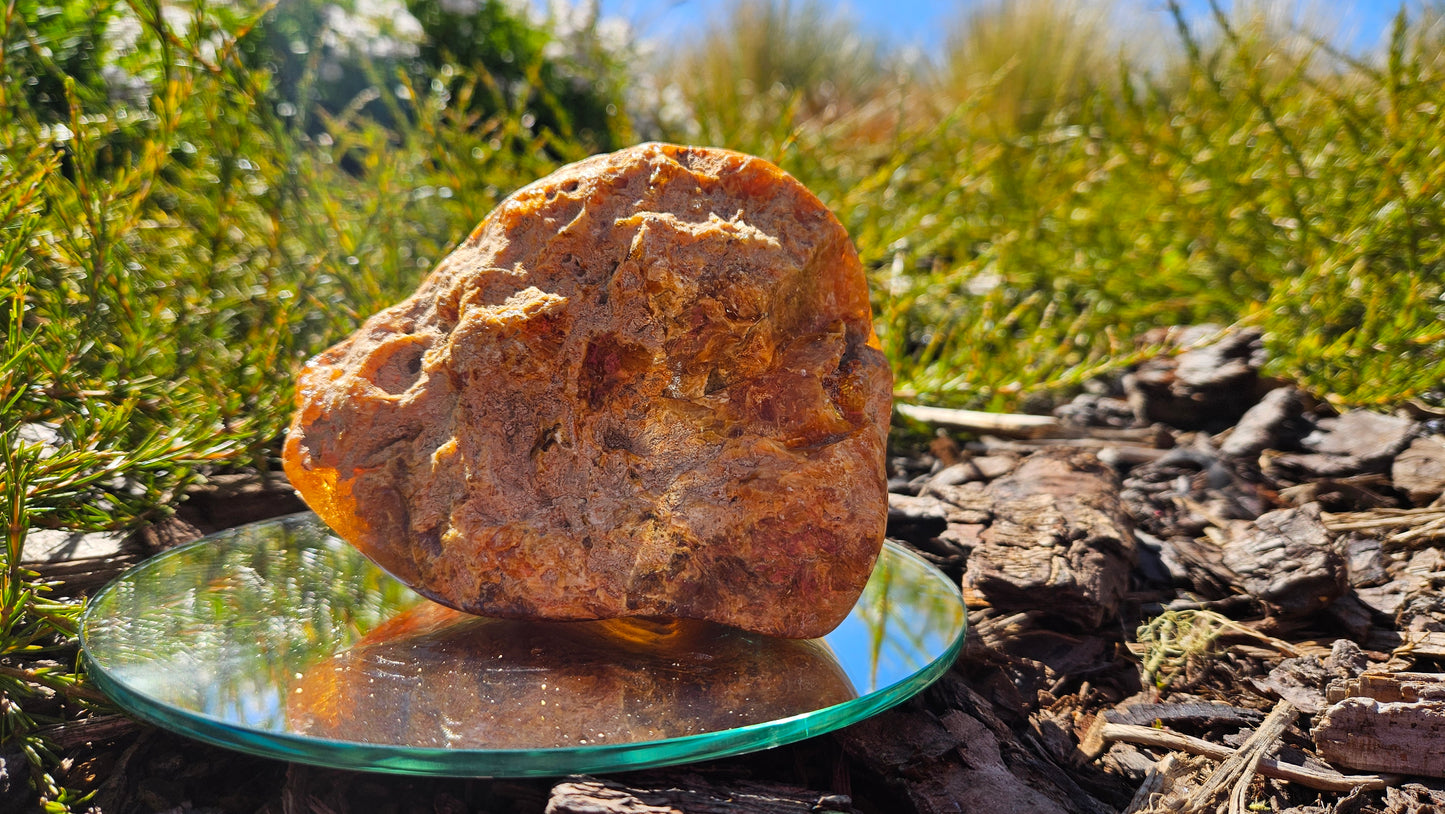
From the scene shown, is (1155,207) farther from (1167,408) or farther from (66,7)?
(66,7)

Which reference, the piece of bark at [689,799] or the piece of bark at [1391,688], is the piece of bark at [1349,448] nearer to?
the piece of bark at [1391,688]

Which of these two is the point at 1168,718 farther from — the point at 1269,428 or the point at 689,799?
the point at 1269,428

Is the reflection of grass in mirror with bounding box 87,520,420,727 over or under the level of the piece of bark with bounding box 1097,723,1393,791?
over

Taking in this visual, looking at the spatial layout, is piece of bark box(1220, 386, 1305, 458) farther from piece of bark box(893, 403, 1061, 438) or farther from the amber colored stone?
the amber colored stone

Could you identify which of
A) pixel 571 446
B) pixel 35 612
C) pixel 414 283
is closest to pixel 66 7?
pixel 414 283

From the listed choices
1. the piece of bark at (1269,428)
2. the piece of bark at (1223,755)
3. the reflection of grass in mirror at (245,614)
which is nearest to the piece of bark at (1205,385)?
the piece of bark at (1269,428)

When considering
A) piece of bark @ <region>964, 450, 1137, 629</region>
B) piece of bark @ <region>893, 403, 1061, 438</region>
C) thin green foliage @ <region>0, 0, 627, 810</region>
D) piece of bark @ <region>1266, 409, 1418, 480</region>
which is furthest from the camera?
piece of bark @ <region>893, 403, 1061, 438</region>

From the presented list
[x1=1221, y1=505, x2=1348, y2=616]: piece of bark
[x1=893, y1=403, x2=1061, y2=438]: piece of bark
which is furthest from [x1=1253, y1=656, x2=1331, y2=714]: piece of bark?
[x1=893, y1=403, x2=1061, y2=438]: piece of bark
